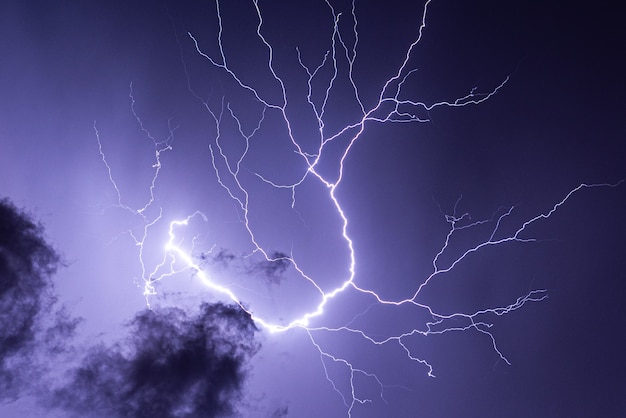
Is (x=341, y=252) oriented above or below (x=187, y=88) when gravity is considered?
below

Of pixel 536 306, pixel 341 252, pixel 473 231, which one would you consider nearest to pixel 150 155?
pixel 341 252

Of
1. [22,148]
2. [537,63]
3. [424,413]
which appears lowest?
[424,413]

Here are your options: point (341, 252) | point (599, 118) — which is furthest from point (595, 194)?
point (341, 252)

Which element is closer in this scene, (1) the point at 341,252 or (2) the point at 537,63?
(2) the point at 537,63

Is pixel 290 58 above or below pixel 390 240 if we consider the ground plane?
above

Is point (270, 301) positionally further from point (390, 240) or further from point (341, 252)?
point (390, 240)

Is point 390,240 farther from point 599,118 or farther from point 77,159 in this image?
point 77,159
